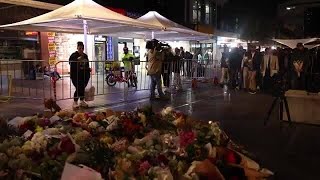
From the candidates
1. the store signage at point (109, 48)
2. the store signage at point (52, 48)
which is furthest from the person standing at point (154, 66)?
the store signage at point (109, 48)

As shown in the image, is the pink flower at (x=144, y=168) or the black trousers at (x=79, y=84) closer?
the pink flower at (x=144, y=168)

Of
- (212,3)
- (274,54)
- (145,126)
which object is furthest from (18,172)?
(212,3)

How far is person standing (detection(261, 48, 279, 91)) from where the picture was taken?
1580 centimetres

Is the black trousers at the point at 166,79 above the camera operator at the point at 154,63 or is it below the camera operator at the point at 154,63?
below

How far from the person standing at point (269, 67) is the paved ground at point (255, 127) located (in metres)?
1.35

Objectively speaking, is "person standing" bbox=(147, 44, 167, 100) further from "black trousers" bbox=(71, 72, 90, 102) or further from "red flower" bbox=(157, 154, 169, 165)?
"red flower" bbox=(157, 154, 169, 165)

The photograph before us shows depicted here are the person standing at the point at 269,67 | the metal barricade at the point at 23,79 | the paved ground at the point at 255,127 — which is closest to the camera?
the paved ground at the point at 255,127

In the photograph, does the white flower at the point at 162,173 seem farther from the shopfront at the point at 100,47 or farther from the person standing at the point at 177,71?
the shopfront at the point at 100,47

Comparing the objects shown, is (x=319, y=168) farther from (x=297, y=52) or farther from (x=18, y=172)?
(x=297, y=52)

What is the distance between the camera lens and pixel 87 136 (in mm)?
4168

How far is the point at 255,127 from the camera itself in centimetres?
881

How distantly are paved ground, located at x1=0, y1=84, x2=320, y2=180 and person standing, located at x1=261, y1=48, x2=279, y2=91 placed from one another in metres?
1.35

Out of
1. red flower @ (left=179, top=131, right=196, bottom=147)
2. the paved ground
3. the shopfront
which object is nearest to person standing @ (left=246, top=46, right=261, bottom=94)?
the paved ground

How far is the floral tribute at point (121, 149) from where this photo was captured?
338cm
